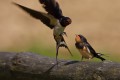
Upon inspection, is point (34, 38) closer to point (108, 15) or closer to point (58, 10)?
point (108, 15)

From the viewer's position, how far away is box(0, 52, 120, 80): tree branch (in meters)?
4.79

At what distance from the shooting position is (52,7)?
5.22 metres

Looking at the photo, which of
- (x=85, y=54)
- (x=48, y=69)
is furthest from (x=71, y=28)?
(x=48, y=69)

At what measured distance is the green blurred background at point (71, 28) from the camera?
1385 centimetres

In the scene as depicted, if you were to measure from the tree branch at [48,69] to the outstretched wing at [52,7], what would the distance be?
31 cm

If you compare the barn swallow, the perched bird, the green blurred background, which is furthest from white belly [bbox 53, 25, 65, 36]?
the green blurred background

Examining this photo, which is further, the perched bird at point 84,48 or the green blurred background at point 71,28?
the green blurred background at point 71,28

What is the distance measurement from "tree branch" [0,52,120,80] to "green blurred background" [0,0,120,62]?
6511 millimetres

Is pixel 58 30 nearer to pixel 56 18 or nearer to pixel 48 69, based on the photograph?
pixel 56 18


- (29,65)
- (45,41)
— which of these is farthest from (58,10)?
(45,41)

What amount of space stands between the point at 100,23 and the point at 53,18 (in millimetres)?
11372

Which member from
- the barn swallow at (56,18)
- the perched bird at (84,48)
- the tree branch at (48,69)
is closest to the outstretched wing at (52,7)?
the barn swallow at (56,18)

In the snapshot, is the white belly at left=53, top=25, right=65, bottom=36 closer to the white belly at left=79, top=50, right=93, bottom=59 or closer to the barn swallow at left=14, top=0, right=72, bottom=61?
the barn swallow at left=14, top=0, right=72, bottom=61

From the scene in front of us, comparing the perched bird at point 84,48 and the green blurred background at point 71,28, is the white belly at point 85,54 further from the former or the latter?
the green blurred background at point 71,28
